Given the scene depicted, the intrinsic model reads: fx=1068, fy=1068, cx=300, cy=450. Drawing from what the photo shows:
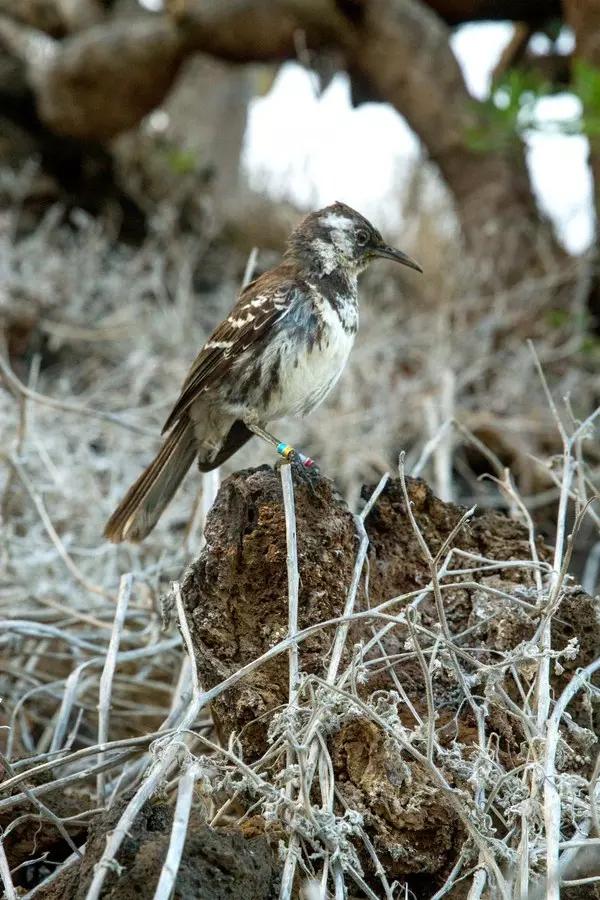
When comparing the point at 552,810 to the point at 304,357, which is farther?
the point at 304,357

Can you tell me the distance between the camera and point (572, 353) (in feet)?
19.8

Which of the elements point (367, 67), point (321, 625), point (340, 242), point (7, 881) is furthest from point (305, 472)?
point (367, 67)

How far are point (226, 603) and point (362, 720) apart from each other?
0.44m

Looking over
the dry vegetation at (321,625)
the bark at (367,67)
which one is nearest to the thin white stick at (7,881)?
the dry vegetation at (321,625)

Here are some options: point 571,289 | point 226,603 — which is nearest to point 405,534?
point 226,603

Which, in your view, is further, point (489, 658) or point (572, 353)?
point (572, 353)

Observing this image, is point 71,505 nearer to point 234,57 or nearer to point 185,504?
point 185,504

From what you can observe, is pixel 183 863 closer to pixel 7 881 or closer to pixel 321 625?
pixel 7 881

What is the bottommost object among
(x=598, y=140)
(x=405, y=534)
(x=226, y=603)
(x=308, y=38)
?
(x=226, y=603)

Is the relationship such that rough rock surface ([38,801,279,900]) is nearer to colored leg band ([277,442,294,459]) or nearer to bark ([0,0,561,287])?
colored leg band ([277,442,294,459])

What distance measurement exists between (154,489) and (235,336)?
56cm

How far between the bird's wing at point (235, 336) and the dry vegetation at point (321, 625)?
0.30 metres

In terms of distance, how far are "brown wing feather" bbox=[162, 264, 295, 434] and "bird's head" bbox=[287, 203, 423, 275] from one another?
0.25 m

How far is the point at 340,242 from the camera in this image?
3.76 metres
